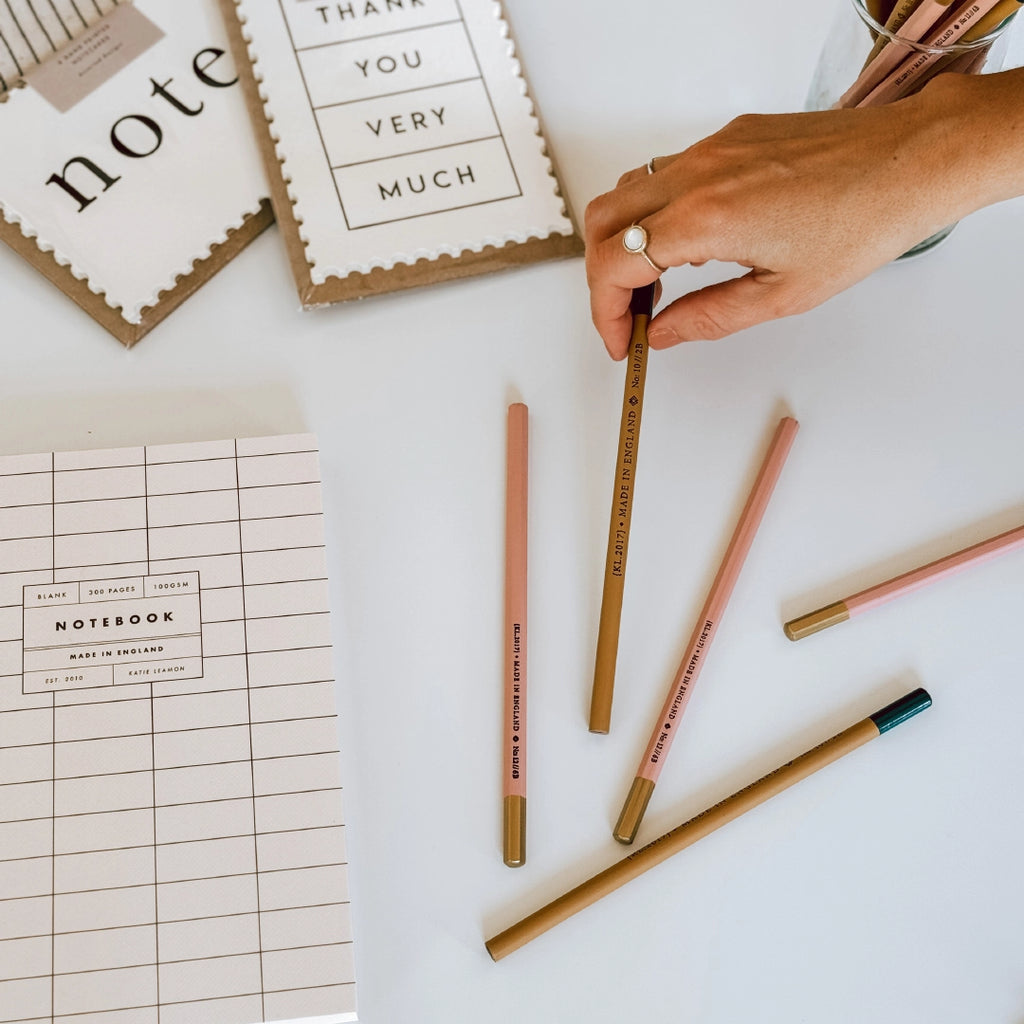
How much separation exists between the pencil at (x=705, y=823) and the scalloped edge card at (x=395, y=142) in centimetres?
33

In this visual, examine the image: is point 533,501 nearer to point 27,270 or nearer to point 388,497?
point 388,497

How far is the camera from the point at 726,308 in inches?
23.8

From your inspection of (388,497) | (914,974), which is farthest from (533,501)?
(914,974)

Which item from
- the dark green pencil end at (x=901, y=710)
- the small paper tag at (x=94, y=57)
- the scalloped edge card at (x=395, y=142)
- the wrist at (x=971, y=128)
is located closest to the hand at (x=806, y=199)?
the wrist at (x=971, y=128)

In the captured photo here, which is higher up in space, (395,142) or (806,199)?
(395,142)

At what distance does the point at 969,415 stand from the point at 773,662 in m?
0.21

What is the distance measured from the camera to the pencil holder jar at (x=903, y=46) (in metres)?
0.56

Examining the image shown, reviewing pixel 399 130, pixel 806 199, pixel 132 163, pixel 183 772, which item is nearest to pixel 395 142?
pixel 399 130

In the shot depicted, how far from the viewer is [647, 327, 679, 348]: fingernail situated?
0.62 meters

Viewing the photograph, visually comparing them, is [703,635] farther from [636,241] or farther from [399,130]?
[399,130]

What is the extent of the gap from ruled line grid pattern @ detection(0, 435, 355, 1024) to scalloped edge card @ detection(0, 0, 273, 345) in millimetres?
126

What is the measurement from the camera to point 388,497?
62cm

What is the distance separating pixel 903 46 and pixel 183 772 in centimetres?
53

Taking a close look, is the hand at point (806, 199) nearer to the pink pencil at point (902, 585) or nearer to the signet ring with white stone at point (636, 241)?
the signet ring with white stone at point (636, 241)
